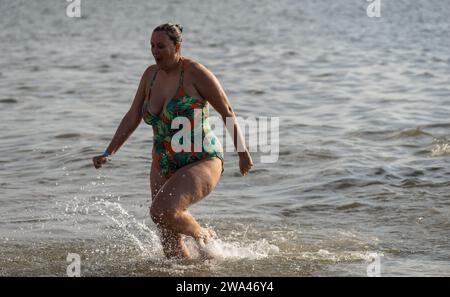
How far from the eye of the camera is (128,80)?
17484 millimetres

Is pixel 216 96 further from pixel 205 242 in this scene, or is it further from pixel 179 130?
pixel 205 242

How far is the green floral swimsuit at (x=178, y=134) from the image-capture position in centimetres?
675

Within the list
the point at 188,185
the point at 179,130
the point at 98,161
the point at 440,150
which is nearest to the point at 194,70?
the point at 179,130

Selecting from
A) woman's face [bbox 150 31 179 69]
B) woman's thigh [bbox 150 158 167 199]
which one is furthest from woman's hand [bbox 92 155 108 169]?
woman's face [bbox 150 31 179 69]

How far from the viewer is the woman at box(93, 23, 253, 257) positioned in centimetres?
664

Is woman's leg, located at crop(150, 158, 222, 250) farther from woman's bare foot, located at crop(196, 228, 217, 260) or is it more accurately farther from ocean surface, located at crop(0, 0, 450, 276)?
ocean surface, located at crop(0, 0, 450, 276)

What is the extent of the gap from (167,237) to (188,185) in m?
0.54

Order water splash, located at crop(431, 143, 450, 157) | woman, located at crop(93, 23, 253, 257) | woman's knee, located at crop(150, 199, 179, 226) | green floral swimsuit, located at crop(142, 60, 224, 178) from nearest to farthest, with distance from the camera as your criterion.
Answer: woman's knee, located at crop(150, 199, 179, 226)
woman, located at crop(93, 23, 253, 257)
green floral swimsuit, located at crop(142, 60, 224, 178)
water splash, located at crop(431, 143, 450, 157)

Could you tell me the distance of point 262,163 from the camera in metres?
10.8

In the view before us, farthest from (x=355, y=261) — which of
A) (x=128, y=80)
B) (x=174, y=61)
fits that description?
(x=128, y=80)

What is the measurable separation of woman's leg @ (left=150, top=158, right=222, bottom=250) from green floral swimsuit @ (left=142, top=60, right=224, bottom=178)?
0.22 feet

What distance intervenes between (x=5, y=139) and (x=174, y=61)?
5.85 meters

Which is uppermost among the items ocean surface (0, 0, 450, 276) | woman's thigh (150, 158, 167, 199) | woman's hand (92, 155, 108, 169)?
woman's hand (92, 155, 108, 169)

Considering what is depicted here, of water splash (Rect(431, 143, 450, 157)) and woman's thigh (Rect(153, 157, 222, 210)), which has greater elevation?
woman's thigh (Rect(153, 157, 222, 210))
